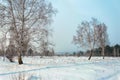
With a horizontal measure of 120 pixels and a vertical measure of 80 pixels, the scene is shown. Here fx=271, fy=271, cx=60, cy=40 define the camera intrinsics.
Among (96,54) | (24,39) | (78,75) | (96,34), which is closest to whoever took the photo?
(78,75)

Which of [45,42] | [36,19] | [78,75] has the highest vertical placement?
[36,19]

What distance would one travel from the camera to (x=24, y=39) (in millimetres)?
26062

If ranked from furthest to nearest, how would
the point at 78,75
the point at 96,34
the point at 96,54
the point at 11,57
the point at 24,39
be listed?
the point at 96,54 < the point at 96,34 < the point at 11,57 < the point at 24,39 < the point at 78,75

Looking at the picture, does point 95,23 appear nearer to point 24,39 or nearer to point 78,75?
point 24,39

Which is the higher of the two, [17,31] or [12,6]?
[12,6]

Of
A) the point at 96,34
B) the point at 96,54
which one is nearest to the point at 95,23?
the point at 96,34

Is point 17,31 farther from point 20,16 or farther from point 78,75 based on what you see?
point 78,75

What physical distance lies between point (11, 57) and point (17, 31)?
4826 millimetres

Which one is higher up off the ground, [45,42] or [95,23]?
[95,23]

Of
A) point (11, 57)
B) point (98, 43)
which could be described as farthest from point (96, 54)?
point (11, 57)

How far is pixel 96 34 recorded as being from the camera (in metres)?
64.2

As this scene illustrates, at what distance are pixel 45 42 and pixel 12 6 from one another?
185 inches

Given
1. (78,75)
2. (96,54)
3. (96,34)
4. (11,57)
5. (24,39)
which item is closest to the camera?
(78,75)

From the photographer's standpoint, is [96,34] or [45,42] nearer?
[45,42]
